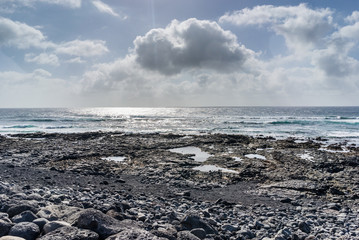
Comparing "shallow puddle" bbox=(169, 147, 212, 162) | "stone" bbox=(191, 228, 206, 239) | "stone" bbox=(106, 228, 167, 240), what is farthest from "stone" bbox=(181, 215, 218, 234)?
"shallow puddle" bbox=(169, 147, 212, 162)

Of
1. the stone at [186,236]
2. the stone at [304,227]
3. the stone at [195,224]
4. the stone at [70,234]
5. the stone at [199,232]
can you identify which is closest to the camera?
the stone at [70,234]

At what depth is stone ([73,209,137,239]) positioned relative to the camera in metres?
4.68

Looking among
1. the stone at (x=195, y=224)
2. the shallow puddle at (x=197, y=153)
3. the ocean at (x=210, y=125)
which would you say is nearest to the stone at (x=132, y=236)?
the stone at (x=195, y=224)

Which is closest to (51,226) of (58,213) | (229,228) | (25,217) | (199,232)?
(25,217)

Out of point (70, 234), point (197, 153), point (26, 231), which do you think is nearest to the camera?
point (70, 234)

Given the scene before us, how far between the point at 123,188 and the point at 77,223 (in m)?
5.87

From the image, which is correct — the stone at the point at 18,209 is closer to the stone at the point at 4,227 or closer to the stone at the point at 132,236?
the stone at the point at 4,227

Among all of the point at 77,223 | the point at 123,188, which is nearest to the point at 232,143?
the point at 123,188

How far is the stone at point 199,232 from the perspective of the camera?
5461 millimetres

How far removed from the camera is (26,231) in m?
4.43

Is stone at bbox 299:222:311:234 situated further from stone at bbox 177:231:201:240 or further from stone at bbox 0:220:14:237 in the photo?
stone at bbox 0:220:14:237

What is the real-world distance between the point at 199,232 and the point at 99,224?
219cm

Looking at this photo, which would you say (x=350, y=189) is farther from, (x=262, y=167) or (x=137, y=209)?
(x=137, y=209)

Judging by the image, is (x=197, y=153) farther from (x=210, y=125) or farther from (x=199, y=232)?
(x=210, y=125)
